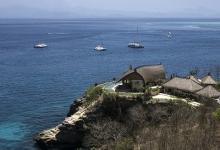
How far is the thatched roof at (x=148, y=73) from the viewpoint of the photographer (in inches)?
1924

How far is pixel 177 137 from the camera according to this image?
92.7 feet

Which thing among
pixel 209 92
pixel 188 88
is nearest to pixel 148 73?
pixel 188 88

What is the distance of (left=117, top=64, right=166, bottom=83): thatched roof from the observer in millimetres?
48875

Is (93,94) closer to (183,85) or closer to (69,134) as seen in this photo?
(69,134)

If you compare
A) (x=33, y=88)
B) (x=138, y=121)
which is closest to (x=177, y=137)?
(x=138, y=121)

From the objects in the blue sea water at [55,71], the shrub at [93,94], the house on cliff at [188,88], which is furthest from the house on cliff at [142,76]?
the blue sea water at [55,71]

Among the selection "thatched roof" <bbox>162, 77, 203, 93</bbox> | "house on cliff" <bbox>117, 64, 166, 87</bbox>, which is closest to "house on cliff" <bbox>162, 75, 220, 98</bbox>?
"thatched roof" <bbox>162, 77, 203, 93</bbox>

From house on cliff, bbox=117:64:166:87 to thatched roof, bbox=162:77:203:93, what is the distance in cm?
326

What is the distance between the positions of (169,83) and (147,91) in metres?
4.29

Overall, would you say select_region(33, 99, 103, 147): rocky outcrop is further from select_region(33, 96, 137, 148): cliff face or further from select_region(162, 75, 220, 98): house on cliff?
select_region(162, 75, 220, 98): house on cliff

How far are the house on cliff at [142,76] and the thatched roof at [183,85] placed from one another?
3.26 meters

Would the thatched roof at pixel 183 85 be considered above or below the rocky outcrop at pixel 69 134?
above

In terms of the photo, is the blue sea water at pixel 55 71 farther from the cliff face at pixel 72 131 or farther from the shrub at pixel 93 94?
the shrub at pixel 93 94

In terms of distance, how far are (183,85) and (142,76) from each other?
6136mm
